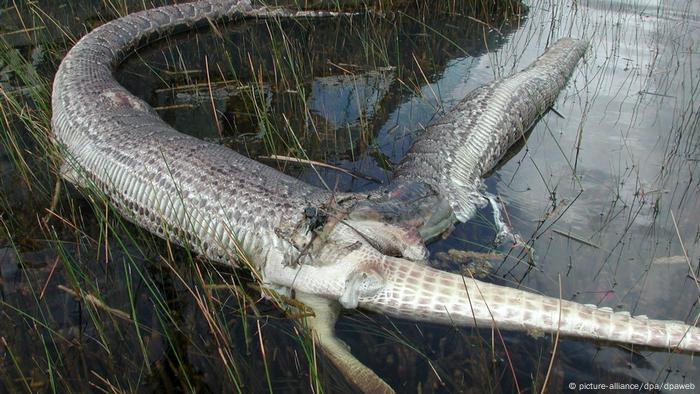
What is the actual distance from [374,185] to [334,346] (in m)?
1.68

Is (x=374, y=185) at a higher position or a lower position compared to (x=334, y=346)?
higher

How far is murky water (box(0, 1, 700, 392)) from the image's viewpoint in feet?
9.09

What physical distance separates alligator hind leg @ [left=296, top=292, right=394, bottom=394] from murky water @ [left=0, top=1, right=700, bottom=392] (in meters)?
0.07

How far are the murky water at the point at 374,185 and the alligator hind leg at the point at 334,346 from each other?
70 mm

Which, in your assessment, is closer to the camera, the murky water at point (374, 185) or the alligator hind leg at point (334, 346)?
the alligator hind leg at point (334, 346)

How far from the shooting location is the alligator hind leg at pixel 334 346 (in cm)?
262

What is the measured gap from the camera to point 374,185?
14.1 feet

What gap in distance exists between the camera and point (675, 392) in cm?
268

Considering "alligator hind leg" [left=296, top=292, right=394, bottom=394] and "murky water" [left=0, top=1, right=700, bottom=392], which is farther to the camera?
"murky water" [left=0, top=1, right=700, bottom=392]

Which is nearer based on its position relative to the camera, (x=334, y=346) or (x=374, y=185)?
(x=334, y=346)

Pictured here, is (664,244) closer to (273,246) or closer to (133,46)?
(273,246)

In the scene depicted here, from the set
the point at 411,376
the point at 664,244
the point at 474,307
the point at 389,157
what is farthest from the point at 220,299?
the point at 664,244

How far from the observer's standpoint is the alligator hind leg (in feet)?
8.59

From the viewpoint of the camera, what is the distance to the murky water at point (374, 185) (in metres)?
Answer: 2.77
